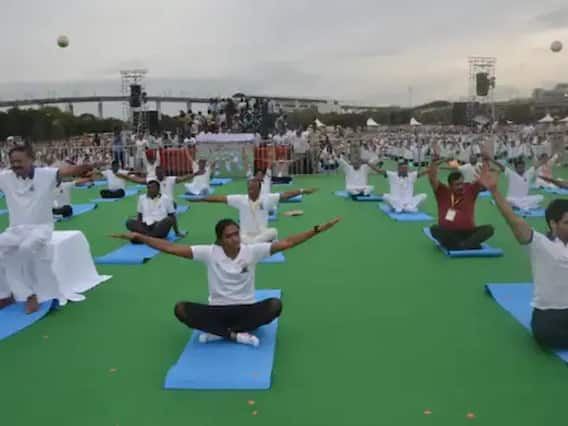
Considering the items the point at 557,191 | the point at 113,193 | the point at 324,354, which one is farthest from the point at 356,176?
the point at 324,354

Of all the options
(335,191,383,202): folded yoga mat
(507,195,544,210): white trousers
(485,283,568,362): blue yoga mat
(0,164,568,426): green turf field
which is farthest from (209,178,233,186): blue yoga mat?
(485,283,568,362): blue yoga mat

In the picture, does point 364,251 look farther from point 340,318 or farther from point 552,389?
point 552,389

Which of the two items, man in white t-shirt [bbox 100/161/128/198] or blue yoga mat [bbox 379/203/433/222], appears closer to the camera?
blue yoga mat [bbox 379/203/433/222]

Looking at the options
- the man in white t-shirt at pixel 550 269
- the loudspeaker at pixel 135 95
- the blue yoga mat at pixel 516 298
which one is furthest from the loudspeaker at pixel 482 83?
the man in white t-shirt at pixel 550 269

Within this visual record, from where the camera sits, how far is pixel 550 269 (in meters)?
3.99

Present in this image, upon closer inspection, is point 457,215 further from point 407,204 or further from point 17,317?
point 17,317

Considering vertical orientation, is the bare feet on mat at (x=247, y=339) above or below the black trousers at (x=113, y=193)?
above

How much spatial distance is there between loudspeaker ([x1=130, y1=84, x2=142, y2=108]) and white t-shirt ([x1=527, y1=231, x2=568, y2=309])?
2331cm

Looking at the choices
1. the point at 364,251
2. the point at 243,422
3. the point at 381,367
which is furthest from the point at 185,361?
the point at 364,251

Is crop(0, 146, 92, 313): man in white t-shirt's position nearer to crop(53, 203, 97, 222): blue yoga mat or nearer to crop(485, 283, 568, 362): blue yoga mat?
crop(485, 283, 568, 362): blue yoga mat

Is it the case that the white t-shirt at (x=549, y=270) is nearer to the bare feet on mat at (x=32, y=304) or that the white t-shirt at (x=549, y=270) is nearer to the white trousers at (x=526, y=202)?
the bare feet on mat at (x=32, y=304)

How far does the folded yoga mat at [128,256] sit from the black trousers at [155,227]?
1.78ft

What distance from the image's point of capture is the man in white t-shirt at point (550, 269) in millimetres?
3922

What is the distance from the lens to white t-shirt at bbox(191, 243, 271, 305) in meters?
4.24
